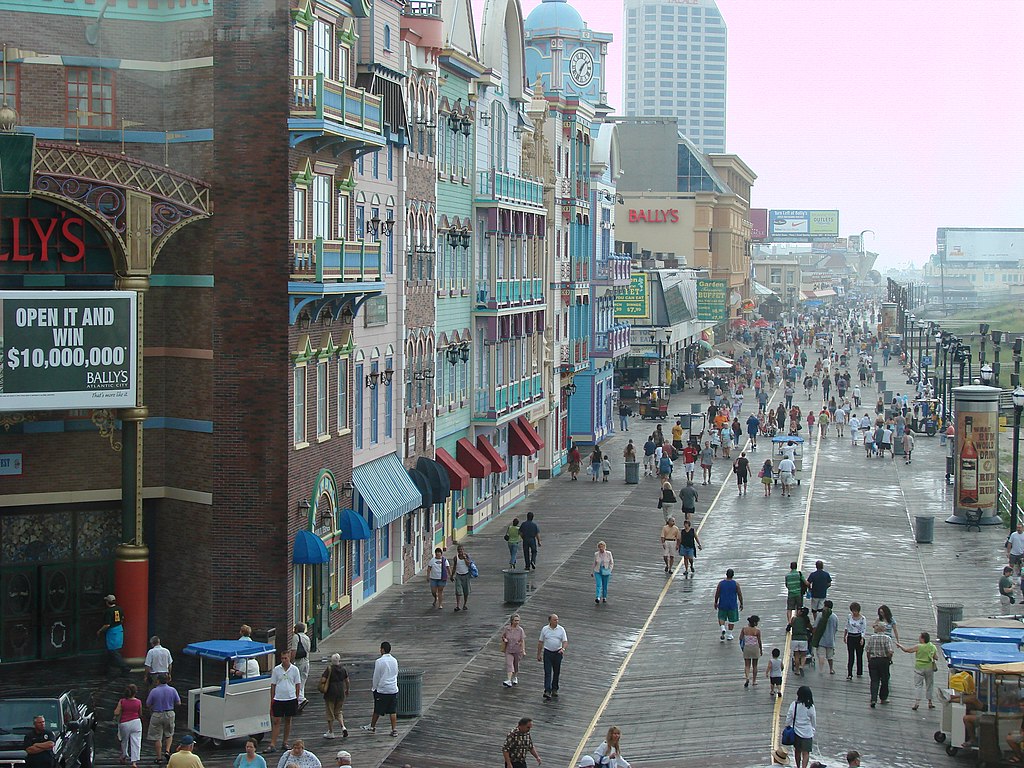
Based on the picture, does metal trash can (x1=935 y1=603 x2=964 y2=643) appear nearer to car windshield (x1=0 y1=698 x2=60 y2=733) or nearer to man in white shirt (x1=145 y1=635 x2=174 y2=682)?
man in white shirt (x1=145 y1=635 x2=174 y2=682)

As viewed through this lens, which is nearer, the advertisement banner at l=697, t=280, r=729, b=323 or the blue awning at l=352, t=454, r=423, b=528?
the blue awning at l=352, t=454, r=423, b=528

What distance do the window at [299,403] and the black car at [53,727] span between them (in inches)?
341

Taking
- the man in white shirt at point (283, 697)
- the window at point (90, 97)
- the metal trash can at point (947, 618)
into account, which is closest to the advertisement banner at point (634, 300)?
the metal trash can at point (947, 618)

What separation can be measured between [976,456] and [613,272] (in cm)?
2709

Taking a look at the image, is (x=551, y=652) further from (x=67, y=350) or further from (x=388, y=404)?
(x=388, y=404)

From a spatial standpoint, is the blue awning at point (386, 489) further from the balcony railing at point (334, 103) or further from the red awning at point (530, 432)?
the red awning at point (530, 432)

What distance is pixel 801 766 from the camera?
22.6 meters

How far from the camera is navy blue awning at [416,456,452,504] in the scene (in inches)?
1545

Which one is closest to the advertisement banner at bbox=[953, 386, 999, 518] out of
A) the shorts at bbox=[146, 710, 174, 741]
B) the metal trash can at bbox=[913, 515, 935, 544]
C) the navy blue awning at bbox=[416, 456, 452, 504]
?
the metal trash can at bbox=[913, 515, 935, 544]

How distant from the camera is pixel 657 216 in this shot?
131 m

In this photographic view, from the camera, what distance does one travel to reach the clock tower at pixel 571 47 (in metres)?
84.5

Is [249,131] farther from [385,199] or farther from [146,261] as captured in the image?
[385,199]

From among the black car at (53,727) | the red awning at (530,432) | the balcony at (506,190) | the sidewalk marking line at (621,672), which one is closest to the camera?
the black car at (53,727)

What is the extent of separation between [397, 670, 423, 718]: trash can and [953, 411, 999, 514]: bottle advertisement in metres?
25.9
